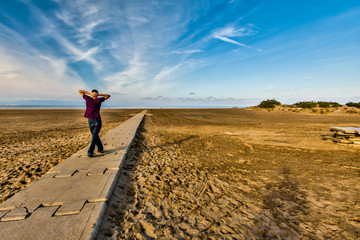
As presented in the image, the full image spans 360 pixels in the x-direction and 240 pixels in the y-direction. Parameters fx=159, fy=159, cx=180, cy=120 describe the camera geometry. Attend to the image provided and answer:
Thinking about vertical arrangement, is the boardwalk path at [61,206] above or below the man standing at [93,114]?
below

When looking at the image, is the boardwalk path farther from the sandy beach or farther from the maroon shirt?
the maroon shirt

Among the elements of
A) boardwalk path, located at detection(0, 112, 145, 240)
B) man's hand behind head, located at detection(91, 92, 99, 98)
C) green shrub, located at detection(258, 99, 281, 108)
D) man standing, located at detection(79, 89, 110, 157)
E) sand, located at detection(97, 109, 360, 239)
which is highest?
green shrub, located at detection(258, 99, 281, 108)

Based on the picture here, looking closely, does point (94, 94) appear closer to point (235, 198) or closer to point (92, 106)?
point (92, 106)

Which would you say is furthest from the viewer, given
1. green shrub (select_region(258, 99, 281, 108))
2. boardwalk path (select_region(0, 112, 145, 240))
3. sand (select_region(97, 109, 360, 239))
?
green shrub (select_region(258, 99, 281, 108))

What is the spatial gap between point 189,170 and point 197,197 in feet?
5.13

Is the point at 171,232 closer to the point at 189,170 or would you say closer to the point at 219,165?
the point at 189,170

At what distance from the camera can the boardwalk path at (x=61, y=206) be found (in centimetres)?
211

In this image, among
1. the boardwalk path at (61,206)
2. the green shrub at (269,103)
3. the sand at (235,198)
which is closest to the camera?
the boardwalk path at (61,206)

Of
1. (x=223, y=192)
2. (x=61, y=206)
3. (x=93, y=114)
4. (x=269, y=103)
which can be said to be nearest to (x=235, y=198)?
(x=223, y=192)

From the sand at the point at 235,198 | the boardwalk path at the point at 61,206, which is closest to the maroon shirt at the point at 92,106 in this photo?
the boardwalk path at the point at 61,206

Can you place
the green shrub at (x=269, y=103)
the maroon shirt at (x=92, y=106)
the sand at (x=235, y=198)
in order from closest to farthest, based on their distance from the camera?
the sand at (x=235, y=198)
the maroon shirt at (x=92, y=106)
the green shrub at (x=269, y=103)

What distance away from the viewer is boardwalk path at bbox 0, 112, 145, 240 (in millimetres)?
2109

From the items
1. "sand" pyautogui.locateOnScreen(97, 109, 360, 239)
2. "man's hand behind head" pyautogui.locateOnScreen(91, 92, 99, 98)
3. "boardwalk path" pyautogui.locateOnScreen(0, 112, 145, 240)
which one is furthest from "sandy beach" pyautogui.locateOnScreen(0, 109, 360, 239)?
"man's hand behind head" pyautogui.locateOnScreen(91, 92, 99, 98)

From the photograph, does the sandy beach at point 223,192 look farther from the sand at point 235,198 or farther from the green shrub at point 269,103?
the green shrub at point 269,103
